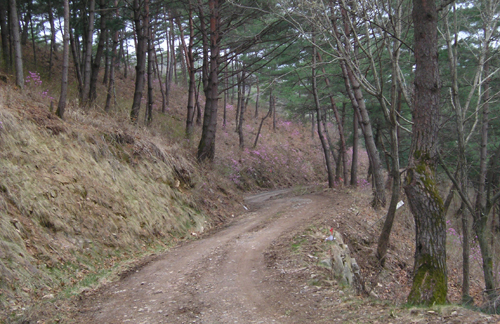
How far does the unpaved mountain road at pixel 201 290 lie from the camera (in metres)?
4.58

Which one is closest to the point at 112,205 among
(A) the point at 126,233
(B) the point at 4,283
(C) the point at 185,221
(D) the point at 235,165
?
(A) the point at 126,233

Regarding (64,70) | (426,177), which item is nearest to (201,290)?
(426,177)

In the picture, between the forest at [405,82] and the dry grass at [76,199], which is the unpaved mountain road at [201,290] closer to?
the dry grass at [76,199]

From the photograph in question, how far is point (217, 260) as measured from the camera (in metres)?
7.02

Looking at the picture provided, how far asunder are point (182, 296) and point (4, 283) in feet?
7.46

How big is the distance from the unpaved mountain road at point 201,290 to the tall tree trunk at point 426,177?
1969mm

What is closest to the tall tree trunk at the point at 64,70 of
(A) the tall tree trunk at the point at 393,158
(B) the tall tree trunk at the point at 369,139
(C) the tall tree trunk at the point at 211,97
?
(C) the tall tree trunk at the point at 211,97

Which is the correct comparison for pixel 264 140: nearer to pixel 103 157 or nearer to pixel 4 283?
pixel 103 157

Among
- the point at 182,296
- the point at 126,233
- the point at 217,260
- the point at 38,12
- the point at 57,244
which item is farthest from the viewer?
the point at 38,12

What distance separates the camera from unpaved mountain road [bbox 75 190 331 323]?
4.58m

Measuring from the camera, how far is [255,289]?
18.1ft

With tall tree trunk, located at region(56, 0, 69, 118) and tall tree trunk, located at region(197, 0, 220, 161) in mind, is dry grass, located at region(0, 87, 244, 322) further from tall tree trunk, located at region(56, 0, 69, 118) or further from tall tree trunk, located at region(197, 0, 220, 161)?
tall tree trunk, located at region(197, 0, 220, 161)

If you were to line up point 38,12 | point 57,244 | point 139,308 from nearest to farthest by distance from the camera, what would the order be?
1. point 139,308
2. point 57,244
3. point 38,12

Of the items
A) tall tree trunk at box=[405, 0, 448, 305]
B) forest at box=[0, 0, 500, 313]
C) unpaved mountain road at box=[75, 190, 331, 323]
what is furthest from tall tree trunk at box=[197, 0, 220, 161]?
tall tree trunk at box=[405, 0, 448, 305]
